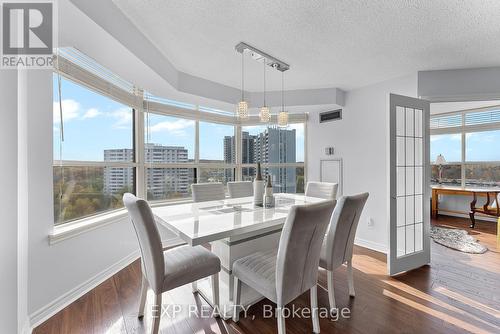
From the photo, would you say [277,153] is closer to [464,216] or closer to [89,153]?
[89,153]

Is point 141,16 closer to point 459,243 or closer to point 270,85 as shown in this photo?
point 270,85

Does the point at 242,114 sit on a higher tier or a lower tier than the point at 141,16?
lower

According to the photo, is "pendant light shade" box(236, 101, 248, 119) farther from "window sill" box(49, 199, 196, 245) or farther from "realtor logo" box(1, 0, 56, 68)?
"window sill" box(49, 199, 196, 245)

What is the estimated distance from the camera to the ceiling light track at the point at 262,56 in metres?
2.30

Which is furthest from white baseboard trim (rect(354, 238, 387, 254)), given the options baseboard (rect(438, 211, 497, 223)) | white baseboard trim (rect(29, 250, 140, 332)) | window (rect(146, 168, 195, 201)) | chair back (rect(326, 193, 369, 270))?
→ baseboard (rect(438, 211, 497, 223))

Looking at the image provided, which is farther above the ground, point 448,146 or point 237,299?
point 448,146

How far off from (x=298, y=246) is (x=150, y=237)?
3.20ft

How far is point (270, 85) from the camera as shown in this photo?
355cm

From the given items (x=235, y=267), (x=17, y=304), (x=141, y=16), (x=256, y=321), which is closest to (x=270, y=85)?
(x=141, y=16)

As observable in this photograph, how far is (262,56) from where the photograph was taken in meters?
2.47

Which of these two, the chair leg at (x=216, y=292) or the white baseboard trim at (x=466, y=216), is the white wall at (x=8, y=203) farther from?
the white baseboard trim at (x=466, y=216)

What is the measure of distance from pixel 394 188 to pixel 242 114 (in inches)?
77.2

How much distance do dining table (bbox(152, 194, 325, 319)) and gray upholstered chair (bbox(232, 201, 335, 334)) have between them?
12.2 inches

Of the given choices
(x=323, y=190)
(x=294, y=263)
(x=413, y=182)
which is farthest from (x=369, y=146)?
(x=294, y=263)
